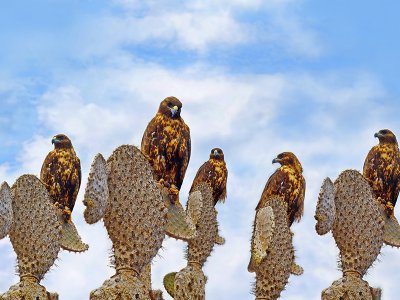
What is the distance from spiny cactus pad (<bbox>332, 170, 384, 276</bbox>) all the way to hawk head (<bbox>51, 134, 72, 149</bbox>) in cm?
392

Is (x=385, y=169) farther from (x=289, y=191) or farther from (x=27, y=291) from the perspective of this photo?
(x=27, y=291)

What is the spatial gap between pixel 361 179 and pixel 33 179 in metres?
4.69

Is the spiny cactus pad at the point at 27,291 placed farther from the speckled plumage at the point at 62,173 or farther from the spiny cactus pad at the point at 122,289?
the speckled plumage at the point at 62,173

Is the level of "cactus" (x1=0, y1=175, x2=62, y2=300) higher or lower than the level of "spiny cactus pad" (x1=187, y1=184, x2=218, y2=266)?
lower

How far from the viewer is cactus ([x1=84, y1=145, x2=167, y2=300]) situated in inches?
470

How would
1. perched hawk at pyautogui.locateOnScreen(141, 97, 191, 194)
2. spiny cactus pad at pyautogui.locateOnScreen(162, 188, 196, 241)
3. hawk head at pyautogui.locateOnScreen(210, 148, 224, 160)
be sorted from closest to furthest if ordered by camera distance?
spiny cactus pad at pyautogui.locateOnScreen(162, 188, 196, 241) → perched hawk at pyautogui.locateOnScreen(141, 97, 191, 194) → hawk head at pyautogui.locateOnScreen(210, 148, 224, 160)

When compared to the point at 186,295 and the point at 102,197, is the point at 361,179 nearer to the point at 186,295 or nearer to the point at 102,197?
the point at 186,295

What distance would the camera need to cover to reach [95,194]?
11.9m

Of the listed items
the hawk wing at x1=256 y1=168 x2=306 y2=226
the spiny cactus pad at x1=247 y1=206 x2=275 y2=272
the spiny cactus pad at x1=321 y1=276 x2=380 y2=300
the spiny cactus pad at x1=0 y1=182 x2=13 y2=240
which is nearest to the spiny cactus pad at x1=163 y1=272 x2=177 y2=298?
the spiny cactus pad at x1=247 y1=206 x2=275 y2=272

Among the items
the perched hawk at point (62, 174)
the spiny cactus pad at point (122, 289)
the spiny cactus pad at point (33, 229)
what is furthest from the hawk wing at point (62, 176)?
the spiny cactus pad at point (122, 289)

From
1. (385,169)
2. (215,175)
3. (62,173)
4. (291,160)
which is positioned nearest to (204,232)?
(215,175)

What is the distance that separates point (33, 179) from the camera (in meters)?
13.1

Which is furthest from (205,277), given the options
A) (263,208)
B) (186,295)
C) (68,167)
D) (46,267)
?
(46,267)

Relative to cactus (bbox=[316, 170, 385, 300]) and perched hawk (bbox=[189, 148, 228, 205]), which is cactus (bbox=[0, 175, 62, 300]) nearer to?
cactus (bbox=[316, 170, 385, 300])
